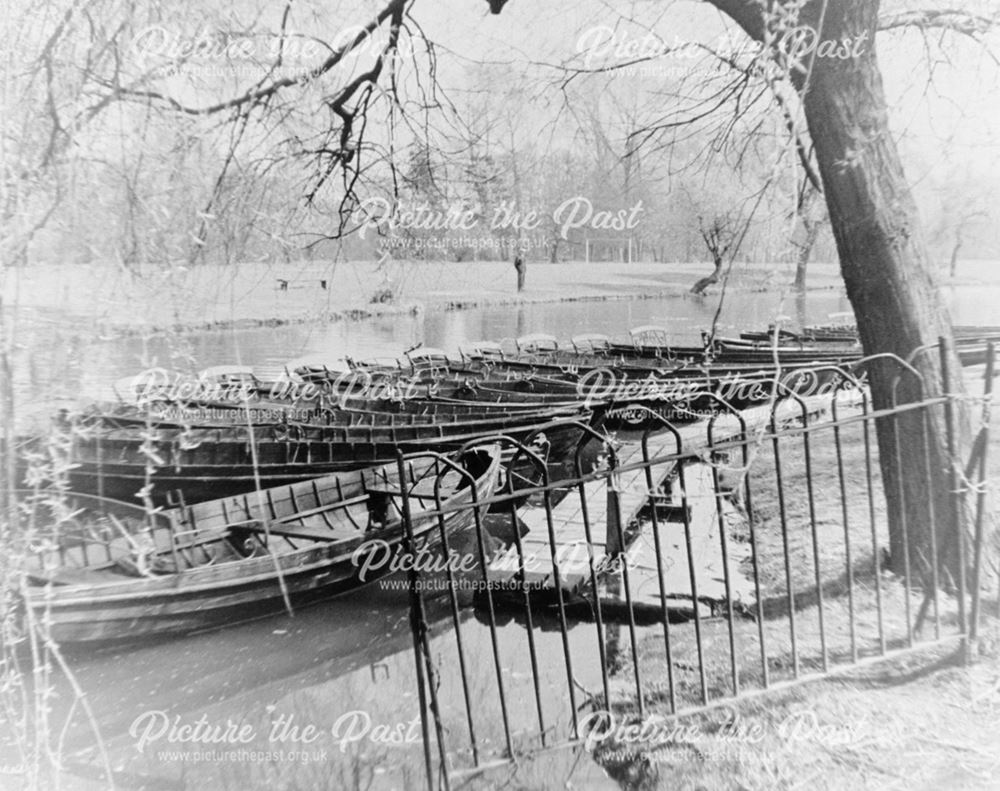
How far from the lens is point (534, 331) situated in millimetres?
11867

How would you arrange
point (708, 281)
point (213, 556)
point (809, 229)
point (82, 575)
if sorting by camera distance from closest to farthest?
point (82, 575)
point (809, 229)
point (213, 556)
point (708, 281)

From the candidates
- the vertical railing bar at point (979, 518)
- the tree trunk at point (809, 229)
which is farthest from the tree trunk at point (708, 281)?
the vertical railing bar at point (979, 518)

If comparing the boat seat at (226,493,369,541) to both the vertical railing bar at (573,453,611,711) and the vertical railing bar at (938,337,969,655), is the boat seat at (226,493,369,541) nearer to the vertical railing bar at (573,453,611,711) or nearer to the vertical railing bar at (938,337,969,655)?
the vertical railing bar at (573,453,611,711)

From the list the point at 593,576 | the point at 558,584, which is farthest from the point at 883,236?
the point at 558,584

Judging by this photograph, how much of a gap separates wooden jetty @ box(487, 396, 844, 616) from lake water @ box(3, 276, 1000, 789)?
15.9 inches

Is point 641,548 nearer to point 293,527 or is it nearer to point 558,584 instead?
point 293,527

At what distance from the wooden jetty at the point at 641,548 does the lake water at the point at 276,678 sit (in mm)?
403

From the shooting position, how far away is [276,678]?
470 centimetres

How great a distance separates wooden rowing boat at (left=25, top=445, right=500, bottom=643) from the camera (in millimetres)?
4281

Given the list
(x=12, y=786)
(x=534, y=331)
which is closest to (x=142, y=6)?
(x=12, y=786)

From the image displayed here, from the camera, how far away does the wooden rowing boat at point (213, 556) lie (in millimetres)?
4281

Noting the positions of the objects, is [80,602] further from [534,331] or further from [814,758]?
[534,331]

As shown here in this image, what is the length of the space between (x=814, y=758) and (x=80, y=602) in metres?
4.10

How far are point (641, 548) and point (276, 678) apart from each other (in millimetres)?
3063
